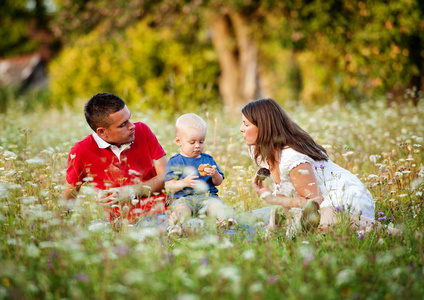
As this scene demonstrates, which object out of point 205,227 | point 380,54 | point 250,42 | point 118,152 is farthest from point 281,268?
point 250,42

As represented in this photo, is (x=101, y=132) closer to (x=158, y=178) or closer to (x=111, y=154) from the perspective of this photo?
(x=111, y=154)

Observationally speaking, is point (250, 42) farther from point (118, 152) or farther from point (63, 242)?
point (63, 242)

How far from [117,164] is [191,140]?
26.9 inches

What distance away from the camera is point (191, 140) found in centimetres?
358

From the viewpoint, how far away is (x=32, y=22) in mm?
20578

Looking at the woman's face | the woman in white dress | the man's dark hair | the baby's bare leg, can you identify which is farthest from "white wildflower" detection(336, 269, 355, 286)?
the man's dark hair

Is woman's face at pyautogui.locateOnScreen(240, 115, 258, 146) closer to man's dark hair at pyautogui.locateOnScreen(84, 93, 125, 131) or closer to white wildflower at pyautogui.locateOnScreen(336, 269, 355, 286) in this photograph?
man's dark hair at pyautogui.locateOnScreen(84, 93, 125, 131)

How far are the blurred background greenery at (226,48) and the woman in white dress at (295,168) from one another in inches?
131

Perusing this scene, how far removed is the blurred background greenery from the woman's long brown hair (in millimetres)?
3311

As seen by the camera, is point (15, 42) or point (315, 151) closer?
point (315, 151)

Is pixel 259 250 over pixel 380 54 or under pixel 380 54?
under

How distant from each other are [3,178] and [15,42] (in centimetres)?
2031

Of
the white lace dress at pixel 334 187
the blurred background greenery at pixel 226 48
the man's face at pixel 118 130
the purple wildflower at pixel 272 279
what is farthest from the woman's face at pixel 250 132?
the blurred background greenery at pixel 226 48

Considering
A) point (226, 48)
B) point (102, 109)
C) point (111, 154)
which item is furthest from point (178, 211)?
point (226, 48)
